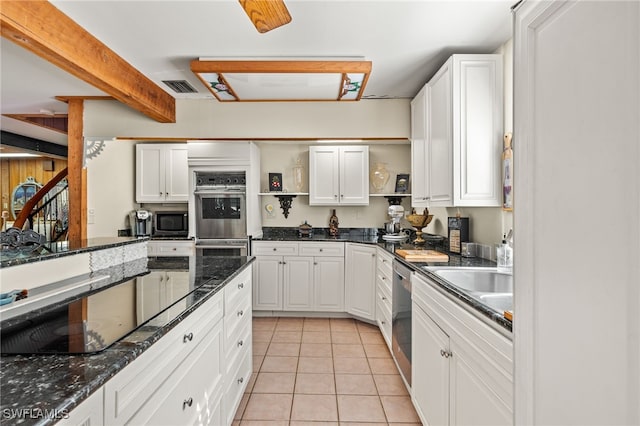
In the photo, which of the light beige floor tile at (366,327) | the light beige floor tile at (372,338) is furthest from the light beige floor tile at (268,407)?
the light beige floor tile at (366,327)

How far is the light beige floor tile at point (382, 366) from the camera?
2.58 m

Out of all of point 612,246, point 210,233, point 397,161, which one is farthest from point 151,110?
point 612,246

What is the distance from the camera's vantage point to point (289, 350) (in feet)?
9.72

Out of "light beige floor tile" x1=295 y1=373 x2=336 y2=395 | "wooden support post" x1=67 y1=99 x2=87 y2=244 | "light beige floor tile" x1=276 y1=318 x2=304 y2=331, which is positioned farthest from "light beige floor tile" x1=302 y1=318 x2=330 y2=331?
"wooden support post" x1=67 y1=99 x2=87 y2=244

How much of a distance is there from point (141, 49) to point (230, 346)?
2234 millimetres

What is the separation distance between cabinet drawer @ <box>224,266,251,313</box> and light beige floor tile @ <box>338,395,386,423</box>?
0.96m

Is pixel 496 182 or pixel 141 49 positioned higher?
pixel 141 49

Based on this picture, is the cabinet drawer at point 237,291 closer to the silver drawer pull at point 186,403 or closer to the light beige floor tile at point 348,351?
the silver drawer pull at point 186,403

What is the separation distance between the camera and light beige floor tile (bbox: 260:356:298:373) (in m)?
2.59

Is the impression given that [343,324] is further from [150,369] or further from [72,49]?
[72,49]

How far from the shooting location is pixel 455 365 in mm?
1458

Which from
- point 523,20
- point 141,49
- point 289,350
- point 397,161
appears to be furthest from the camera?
point 397,161

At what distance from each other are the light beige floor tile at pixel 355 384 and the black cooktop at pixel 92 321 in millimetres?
1440

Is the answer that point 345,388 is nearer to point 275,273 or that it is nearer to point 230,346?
point 230,346
